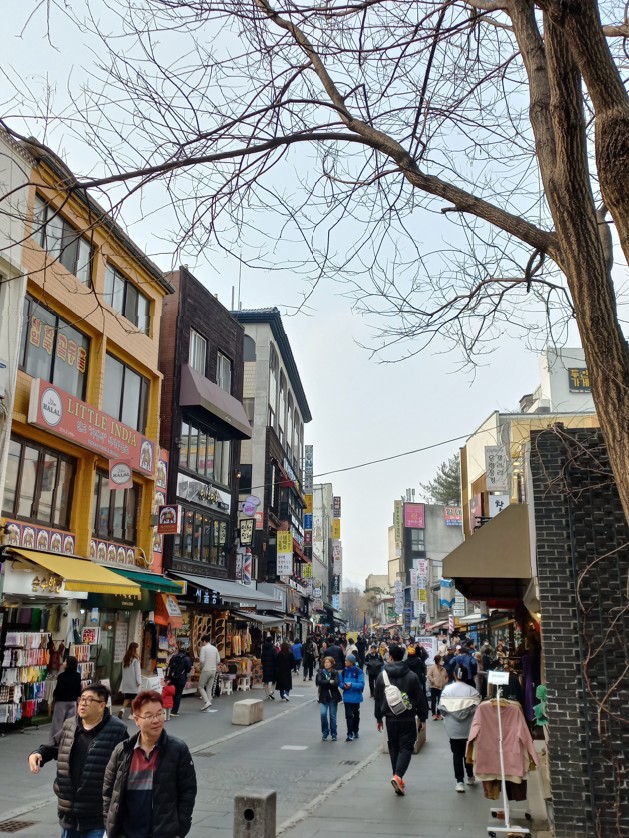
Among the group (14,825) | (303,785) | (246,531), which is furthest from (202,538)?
(14,825)

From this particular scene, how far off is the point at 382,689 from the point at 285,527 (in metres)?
38.5

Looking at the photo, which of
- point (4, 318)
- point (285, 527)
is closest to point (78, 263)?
point (4, 318)

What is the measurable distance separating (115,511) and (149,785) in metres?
17.3

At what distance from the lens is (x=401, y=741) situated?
9359 mm

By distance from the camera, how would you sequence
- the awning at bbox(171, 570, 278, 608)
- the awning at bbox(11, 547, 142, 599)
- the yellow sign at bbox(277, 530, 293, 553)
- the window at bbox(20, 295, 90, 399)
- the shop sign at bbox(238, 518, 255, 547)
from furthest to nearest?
the yellow sign at bbox(277, 530, 293, 553), the shop sign at bbox(238, 518, 255, 547), the awning at bbox(171, 570, 278, 608), the window at bbox(20, 295, 90, 399), the awning at bbox(11, 547, 142, 599)

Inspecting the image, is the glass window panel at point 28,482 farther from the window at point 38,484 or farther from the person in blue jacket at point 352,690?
the person in blue jacket at point 352,690

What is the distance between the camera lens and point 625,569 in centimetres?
733

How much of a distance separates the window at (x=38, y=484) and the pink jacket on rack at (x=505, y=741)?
11131 millimetres

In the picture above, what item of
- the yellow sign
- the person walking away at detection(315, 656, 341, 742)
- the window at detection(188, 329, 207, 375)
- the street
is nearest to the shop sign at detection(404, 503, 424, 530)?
the yellow sign

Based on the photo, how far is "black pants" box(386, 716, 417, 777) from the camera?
30.5ft

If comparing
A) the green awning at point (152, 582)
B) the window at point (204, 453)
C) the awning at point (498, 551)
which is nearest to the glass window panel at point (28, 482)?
the green awning at point (152, 582)

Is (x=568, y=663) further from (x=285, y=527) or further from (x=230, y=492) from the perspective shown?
(x=285, y=527)

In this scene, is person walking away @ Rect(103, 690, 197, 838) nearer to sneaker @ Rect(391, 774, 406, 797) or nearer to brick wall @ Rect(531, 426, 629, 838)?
brick wall @ Rect(531, 426, 629, 838)

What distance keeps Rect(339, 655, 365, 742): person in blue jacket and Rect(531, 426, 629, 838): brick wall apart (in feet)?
25.8
